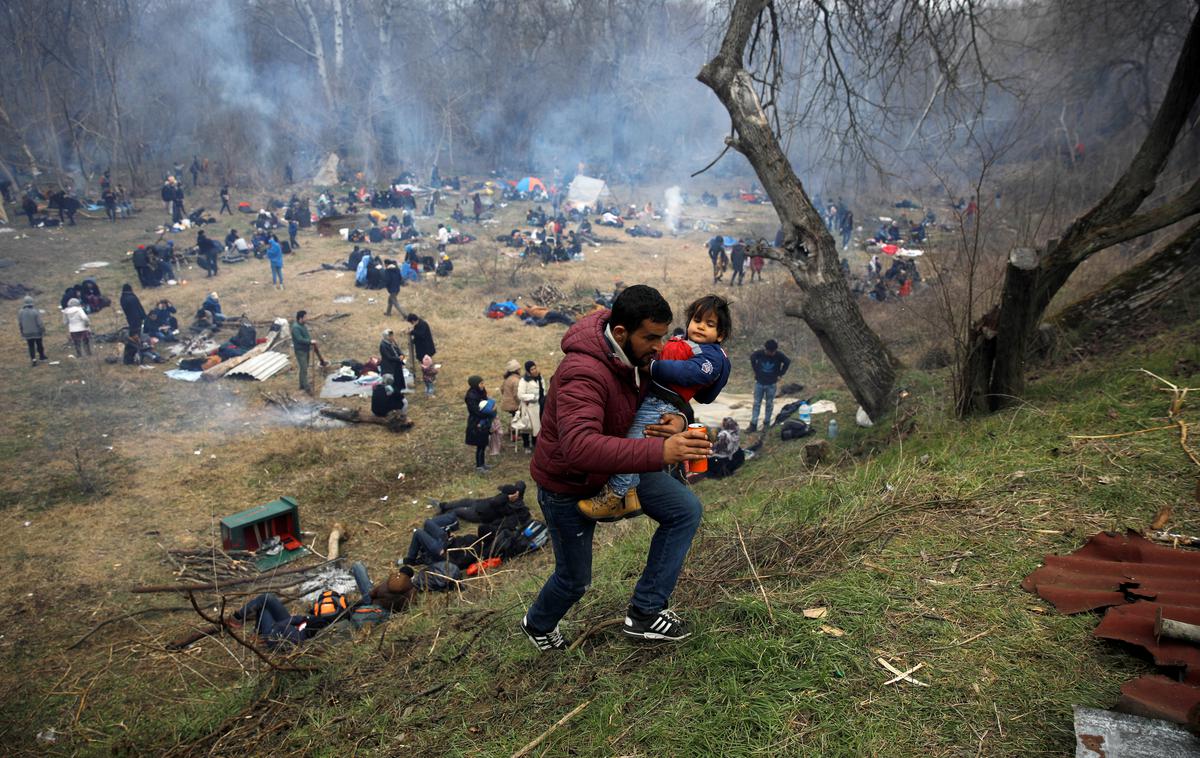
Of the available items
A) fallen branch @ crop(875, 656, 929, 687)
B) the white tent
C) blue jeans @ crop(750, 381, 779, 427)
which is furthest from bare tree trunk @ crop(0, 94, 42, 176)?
fallen branch @ crop(875, 656, 929, 687)

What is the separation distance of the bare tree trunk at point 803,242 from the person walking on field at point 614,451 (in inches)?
171

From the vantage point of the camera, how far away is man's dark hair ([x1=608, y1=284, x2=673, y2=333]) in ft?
7.93

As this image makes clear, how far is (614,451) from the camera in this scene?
7.44 feet

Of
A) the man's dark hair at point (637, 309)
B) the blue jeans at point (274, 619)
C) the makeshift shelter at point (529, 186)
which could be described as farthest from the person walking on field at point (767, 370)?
the makeshift shelter at point (529, 186)

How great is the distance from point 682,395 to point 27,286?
19.2 metres

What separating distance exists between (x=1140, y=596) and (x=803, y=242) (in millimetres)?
4615

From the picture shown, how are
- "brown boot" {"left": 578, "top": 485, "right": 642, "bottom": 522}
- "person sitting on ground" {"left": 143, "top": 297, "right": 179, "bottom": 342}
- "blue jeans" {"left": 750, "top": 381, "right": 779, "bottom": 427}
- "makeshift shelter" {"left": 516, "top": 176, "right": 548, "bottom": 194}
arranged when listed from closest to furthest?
"brown boot" {"left": 578, "top": 485, "right": 642, "bottom": 522}, "blue jeans" {"left": 750, "top": 381, "right": 779, "bottom": 427}, "person sitting on ground" {"left": 143, "top": 297, "right": 179, "bottom": 342}, "makeshift shelter" {"left": 516, "top": 176, "right": 548, "bottom": 194}

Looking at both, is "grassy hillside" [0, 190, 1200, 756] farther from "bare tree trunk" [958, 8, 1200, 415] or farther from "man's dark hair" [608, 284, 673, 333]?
"man's dark hair" [608, 284, 673, 333]

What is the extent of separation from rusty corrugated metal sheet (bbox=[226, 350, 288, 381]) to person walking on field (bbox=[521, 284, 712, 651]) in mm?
10822

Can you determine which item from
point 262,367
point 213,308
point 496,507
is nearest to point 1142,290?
point 496,507

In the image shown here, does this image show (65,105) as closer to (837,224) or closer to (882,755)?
(837,224)

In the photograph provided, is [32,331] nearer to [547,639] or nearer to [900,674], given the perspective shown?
[547,639]

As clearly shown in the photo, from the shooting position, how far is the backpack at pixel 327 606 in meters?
5.70

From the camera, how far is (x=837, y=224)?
81.5ft
